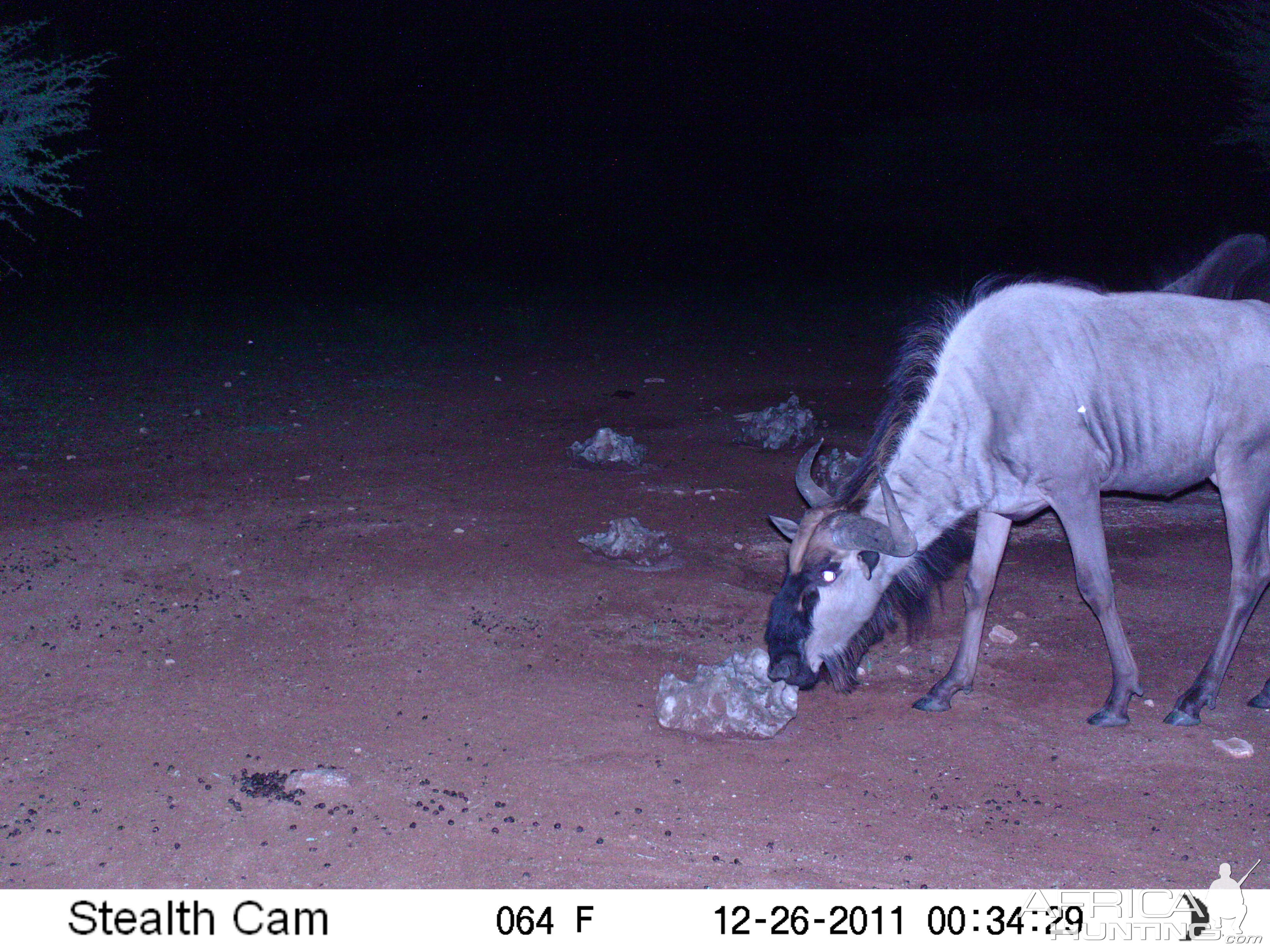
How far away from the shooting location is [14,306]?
17.1 m

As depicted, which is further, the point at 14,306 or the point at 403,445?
the point at 14,306

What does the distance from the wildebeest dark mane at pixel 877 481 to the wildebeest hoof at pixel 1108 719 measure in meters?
0.82

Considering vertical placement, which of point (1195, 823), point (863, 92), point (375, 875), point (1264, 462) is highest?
point (863, 92)

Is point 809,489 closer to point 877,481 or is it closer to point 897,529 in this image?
point 877,481

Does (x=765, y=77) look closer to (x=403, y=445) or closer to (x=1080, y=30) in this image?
(x=1080, y=30)

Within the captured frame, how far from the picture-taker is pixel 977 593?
5484mm

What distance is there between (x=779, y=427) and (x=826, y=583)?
4.60 meters

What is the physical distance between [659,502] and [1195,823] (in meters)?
4.31

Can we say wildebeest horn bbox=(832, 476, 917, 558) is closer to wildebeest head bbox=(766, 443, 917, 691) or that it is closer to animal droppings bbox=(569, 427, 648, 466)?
wildebeest head bbox=(766, 443, 917, 691)

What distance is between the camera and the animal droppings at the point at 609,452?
8.79 m

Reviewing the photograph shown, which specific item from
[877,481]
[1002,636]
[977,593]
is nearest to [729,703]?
[877,481]

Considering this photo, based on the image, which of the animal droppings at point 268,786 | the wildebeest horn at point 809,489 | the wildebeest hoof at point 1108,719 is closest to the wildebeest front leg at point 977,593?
the wildebeest hoof at point 1108,719

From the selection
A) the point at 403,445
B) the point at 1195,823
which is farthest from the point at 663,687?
the point at 403,445

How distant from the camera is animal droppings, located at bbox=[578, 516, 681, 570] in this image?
22.3 ft
